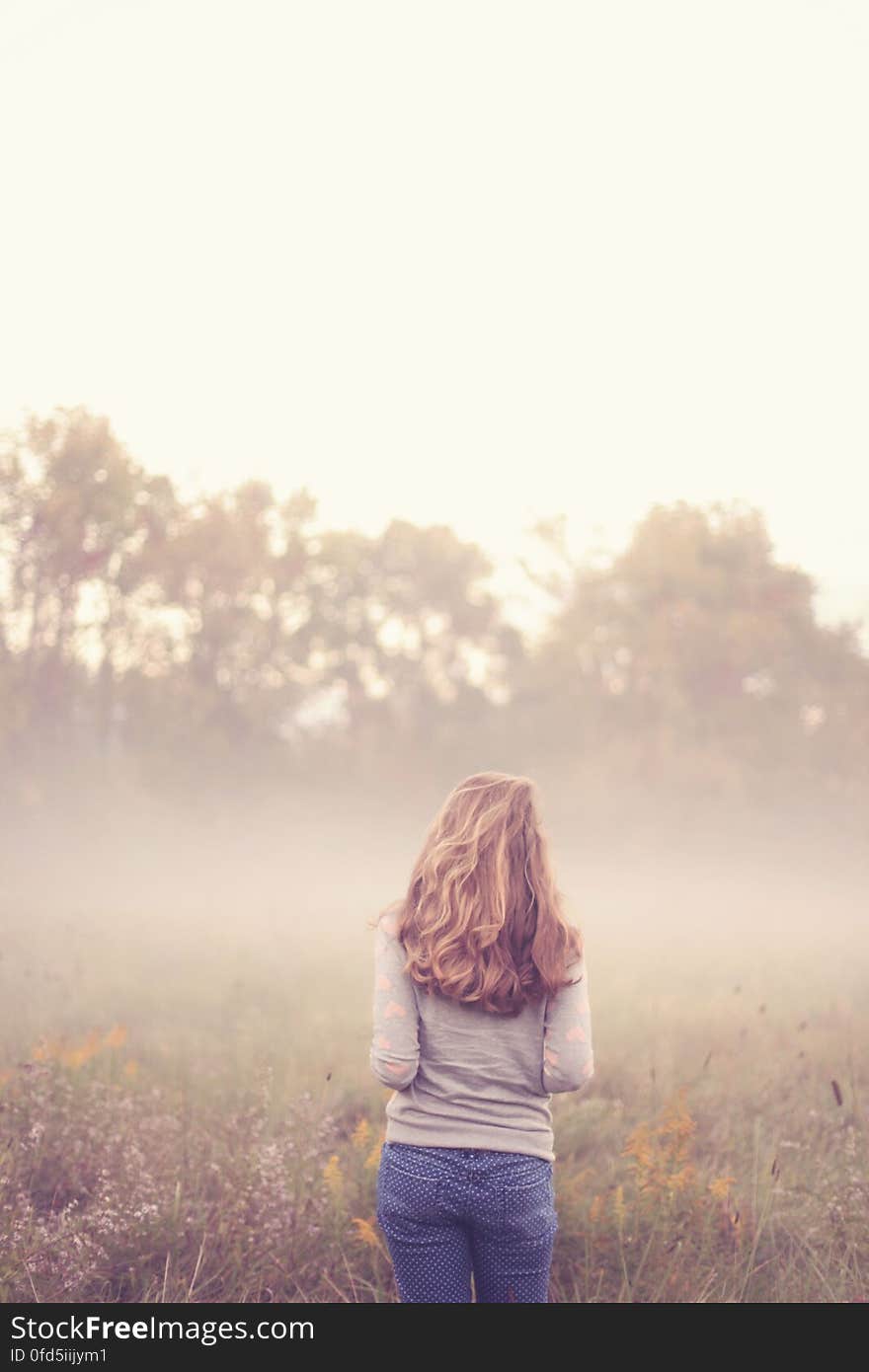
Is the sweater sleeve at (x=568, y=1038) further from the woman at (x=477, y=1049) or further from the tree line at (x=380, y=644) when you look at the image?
the tree line at (x=380, y=644)

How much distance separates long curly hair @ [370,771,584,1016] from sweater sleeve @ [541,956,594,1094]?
0.07 m

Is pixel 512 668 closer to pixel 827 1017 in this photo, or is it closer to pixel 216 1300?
pixel 827 1017

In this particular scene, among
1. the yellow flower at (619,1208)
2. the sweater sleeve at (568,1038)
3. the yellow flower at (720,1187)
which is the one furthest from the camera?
the yellow flower at (720,1187)

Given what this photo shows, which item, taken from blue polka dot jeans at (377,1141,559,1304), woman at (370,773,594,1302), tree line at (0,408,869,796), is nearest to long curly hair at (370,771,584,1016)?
woman at (370,773,594,1302)

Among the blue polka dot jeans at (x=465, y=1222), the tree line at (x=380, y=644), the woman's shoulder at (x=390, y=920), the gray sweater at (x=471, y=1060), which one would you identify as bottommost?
the blue polka dot jeans at (x=465, y=1222)

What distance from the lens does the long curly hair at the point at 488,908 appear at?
9.68 feet

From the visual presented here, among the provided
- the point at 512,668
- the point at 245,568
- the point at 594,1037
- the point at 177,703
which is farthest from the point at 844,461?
the point at 594,1037

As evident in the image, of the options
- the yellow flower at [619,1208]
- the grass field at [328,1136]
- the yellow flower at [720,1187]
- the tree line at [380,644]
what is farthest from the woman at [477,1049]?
the tree line at [380,644]

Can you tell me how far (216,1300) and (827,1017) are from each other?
6.70 metres

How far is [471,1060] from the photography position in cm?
302

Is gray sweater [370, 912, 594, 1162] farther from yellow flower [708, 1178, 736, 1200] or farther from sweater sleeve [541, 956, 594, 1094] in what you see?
yellow flower [708, 1178, 736, 1200]

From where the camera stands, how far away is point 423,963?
9.77 feet

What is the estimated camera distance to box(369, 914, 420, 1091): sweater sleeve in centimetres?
297
